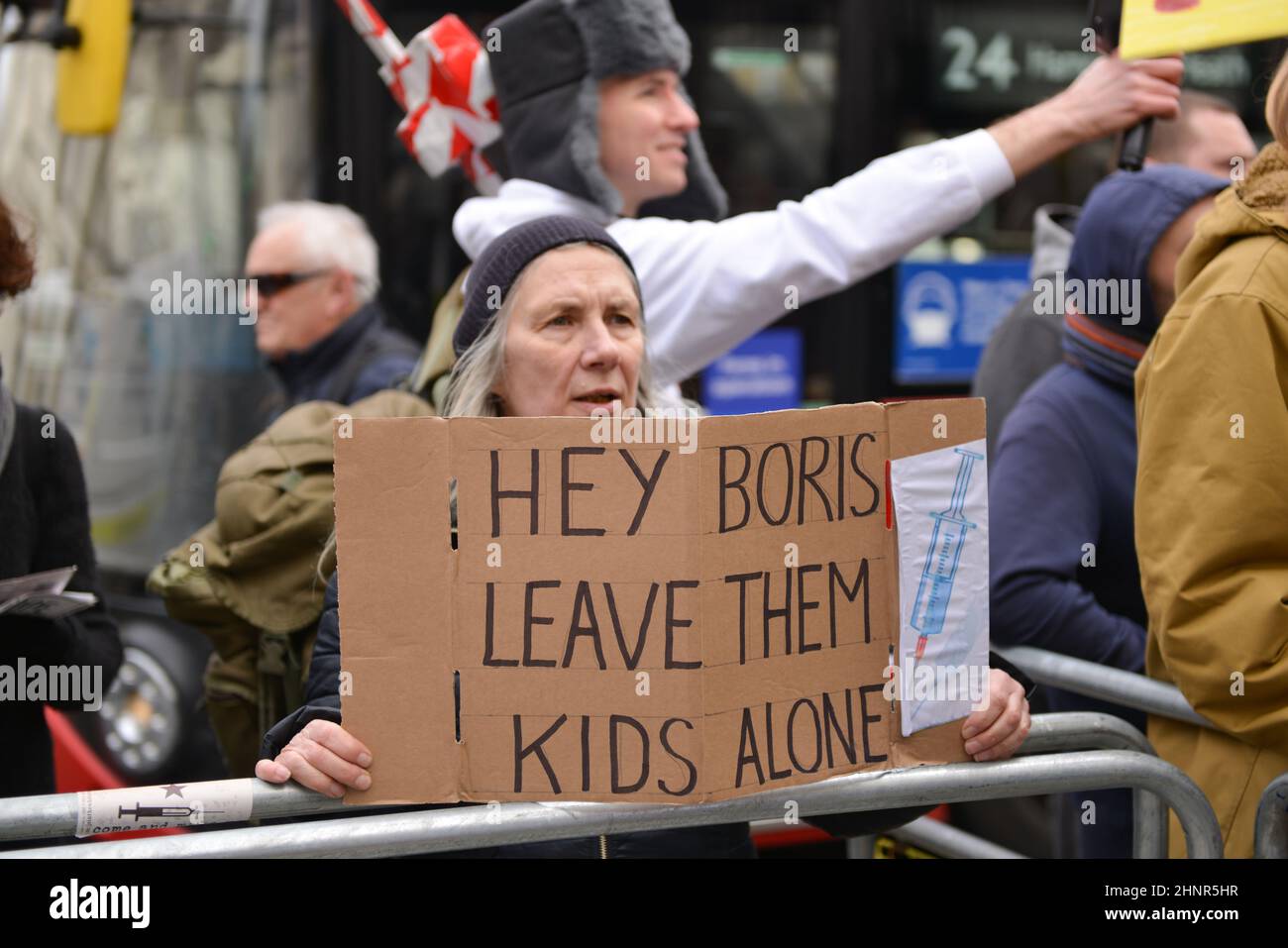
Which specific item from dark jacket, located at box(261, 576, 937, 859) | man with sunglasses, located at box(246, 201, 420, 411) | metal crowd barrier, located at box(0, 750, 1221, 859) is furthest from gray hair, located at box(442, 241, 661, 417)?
man with sunglasses, located at box(246, 201, 420, 411)

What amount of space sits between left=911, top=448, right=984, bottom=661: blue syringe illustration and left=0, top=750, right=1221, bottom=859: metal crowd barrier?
0.20 m

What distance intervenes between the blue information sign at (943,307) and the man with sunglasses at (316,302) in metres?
1.93

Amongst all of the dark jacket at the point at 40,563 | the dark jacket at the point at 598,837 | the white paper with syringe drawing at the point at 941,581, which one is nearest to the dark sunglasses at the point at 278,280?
the dark jacket at the point at 40,563

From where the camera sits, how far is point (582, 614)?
2.17m

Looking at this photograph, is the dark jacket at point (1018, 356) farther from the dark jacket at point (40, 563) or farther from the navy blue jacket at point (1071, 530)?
the dark jacket at point (40, 563)

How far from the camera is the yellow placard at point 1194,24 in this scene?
8.54 ft

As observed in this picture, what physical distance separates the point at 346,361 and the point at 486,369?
97.0 inches

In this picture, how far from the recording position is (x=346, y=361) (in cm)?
511

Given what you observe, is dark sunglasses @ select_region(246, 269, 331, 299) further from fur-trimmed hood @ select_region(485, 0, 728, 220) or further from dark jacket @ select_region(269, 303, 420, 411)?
fur-trimmed hood @ select_region(485, 0, 728, 220)

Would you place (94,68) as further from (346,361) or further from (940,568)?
(940,568)

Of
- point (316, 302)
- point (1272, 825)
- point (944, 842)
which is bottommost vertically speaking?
point (944, 842)

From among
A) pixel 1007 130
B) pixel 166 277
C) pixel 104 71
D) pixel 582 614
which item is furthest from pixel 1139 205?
pixel 166 277

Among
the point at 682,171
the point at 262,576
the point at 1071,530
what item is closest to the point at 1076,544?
the point at 1071,530
